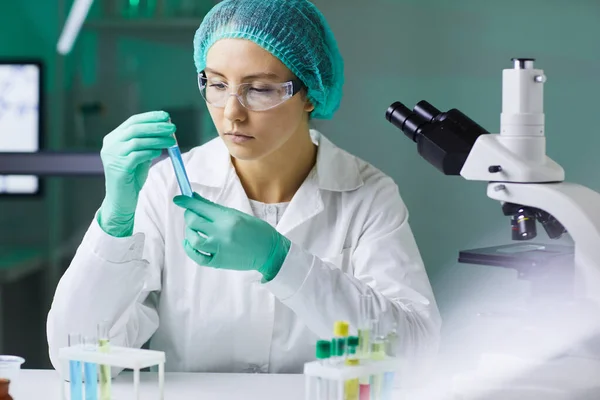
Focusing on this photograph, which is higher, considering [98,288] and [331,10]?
[331,10]

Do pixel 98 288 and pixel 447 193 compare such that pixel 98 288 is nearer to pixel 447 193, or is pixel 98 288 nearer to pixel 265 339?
pixel 265 339

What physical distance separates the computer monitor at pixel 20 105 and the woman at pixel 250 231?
2078 millimetres

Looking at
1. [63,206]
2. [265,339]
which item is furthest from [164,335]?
[63,206]

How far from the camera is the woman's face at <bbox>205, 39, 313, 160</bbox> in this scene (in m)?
1.80

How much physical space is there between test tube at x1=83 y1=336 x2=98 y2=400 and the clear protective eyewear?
0.65 metres

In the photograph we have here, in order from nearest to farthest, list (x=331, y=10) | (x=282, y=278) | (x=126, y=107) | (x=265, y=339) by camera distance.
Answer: (x=282, y=278) → (x=265, y=339) → (x=331, y=10) → (x=126, y=107)

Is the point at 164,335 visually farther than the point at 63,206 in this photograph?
No

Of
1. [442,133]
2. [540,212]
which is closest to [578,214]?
[540,212]

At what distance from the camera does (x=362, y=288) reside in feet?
5.93

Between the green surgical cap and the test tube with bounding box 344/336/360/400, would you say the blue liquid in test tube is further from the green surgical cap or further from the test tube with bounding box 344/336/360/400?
the test tube with bounding box 344/336/360/400

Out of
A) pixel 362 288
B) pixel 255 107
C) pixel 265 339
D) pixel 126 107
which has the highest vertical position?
pixel 126 107

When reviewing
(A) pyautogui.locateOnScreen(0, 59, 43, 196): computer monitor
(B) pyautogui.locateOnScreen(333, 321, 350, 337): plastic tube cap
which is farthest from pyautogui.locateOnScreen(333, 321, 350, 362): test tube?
(A) pyautogui.locateOnScreen(0, 59, 43, 196): computer monitor

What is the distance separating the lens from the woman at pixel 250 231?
1720 millimetres

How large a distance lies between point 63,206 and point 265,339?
2463mm
